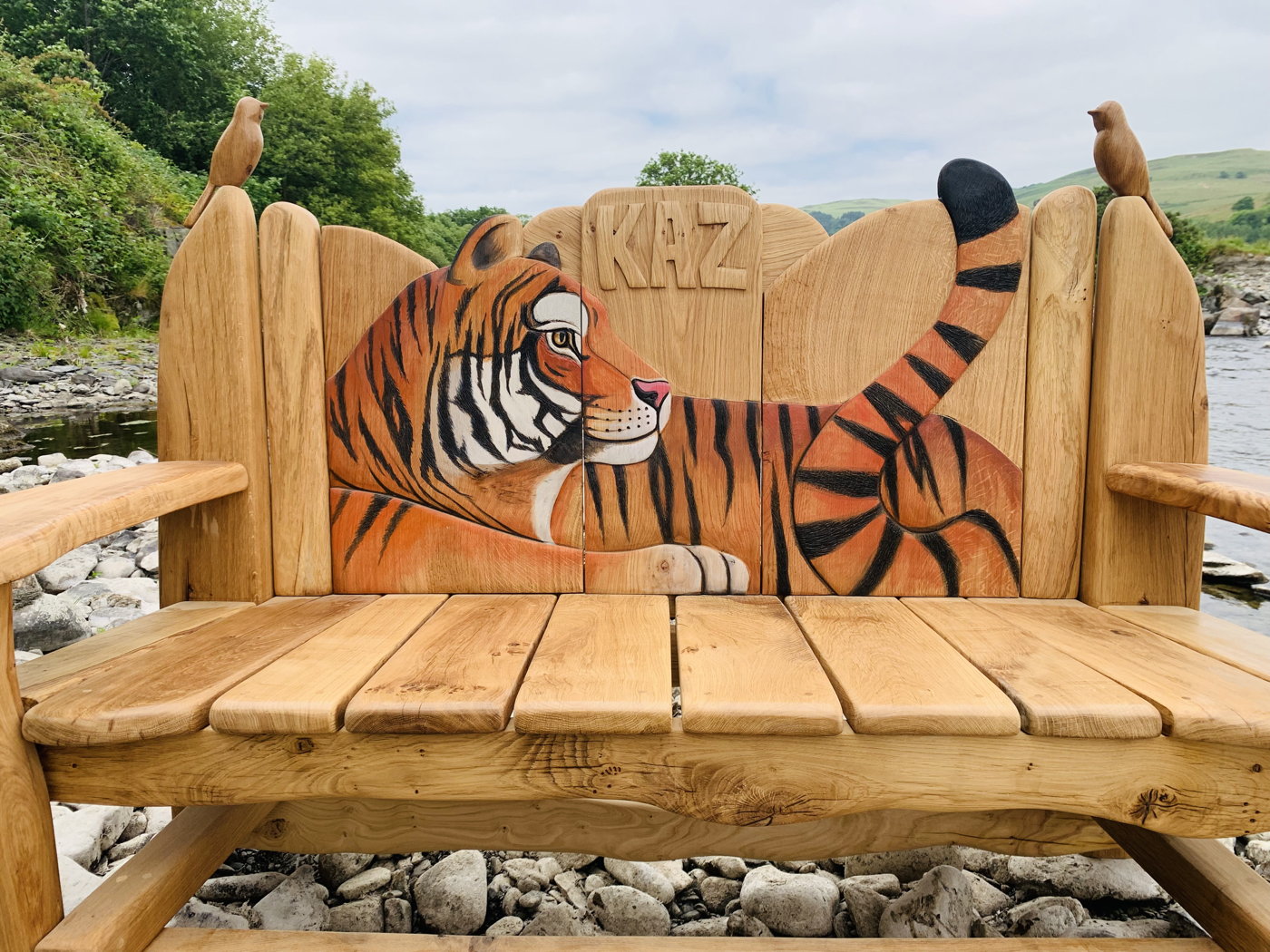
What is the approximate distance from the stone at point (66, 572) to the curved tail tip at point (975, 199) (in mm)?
3095

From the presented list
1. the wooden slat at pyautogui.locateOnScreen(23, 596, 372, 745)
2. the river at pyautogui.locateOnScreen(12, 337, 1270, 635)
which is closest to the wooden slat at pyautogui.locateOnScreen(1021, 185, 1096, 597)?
the wooden slat at pyautogui.locateOnScreen(23, 596, 372, 745)

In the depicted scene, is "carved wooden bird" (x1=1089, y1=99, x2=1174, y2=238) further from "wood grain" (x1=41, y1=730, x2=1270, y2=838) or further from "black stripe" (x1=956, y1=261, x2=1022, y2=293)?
"wood grain" (x1=41, y1=730, x2=1270, y2=838)

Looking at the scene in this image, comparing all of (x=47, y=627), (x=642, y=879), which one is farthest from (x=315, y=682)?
(x=47, y=627)

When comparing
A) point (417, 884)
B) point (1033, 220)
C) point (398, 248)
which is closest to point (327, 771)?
point (417, 884)

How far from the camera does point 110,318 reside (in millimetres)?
12789

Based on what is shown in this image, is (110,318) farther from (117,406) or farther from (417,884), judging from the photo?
(417,884)

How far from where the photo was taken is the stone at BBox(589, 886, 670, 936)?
4.64 feet

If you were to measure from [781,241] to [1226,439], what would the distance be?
6952 millimetres

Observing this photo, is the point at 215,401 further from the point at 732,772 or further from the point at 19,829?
the point at 732,772

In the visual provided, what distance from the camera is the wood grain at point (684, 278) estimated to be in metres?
1.42

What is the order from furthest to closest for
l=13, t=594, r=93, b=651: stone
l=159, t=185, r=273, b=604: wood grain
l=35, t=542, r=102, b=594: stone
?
l=35, t=542, r=102, b=594: stone → l=13, t=594, r=93, b=651: stone → l=159, t=185, r=273, b=604: wood grain

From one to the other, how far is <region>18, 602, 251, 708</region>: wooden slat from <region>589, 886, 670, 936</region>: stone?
0.87m

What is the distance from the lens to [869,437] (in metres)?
1.43

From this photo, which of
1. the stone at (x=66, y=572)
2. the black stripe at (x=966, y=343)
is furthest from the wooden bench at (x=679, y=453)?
the stone at (x=66, y=572)
